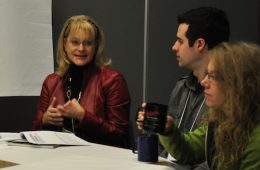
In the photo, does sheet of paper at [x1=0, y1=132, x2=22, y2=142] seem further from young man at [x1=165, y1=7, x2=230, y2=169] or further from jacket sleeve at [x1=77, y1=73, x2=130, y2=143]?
young man at [x1=165, y1=7, x2=230, y2=169]

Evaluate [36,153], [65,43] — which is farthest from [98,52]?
[36,153]

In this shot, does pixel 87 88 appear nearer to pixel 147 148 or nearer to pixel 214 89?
pixel 147 148

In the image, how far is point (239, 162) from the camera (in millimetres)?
1388

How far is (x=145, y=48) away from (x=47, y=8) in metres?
0.71

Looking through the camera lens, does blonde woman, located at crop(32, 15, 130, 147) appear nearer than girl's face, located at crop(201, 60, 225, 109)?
No

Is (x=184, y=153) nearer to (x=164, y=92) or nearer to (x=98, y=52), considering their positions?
(x=98, y=52)

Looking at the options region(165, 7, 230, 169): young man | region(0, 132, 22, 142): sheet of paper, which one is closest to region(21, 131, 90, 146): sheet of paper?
region(0, 132, 22, 142): sheet of paper

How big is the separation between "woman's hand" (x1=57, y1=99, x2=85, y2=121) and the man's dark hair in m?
0.67

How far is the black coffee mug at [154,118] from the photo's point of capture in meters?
1.52

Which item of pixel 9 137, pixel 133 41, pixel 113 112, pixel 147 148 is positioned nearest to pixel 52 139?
pixel 9 137

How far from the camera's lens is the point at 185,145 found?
1680 mm

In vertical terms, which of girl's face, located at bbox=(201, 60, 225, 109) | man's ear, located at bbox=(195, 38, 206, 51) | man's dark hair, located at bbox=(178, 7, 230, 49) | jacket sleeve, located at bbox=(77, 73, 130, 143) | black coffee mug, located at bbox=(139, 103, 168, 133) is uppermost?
man's dark hair, located at bbox=(178, 7, 230, 49)

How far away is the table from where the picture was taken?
4.91 feet

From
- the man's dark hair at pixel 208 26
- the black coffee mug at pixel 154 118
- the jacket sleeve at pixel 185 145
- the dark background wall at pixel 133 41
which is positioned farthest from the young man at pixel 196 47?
the dark background wall at pixel 133 41
